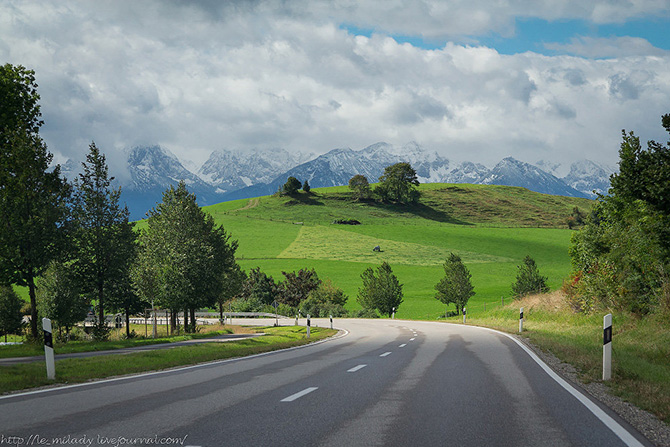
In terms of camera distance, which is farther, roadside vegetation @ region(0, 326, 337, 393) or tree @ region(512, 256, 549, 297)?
tree @ region(512, 256, 549, 297)

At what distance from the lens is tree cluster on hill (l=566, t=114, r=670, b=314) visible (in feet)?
50.1

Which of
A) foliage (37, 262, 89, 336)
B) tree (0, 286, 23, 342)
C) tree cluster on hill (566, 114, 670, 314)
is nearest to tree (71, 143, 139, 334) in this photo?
foliage (37, 262, 89, 336)

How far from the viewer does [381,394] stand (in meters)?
9.06

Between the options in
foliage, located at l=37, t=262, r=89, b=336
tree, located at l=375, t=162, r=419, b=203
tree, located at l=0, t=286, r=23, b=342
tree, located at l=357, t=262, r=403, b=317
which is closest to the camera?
foliage, located at l=37, t=262, r=89, b=336

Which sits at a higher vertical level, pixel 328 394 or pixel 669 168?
pixel 669 168

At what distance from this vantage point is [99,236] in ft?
123

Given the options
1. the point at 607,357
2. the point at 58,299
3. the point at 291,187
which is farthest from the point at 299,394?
the point at 291,187

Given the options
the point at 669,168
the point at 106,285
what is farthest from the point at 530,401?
the point at 106,285

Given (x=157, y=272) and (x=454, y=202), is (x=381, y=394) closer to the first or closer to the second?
(x=157, y=272)

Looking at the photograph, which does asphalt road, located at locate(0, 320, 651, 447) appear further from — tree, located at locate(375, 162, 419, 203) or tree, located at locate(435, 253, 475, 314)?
tree, located at locate(375, 162, 419, 203)

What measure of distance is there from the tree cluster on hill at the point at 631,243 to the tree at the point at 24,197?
2600 cm

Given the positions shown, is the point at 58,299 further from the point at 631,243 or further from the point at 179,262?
the point at 631,243

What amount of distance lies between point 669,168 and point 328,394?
10970 millimetres

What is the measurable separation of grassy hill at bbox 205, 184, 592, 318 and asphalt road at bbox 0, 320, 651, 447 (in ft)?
181
